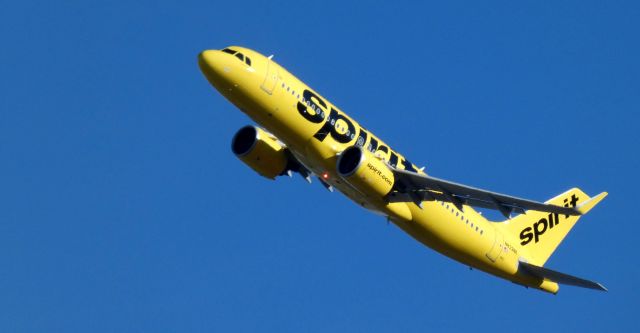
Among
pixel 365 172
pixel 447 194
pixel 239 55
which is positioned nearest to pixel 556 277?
pixel 447 194

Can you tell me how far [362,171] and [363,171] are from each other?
57 millimetres

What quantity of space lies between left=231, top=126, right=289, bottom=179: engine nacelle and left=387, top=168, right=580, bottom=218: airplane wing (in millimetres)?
6623

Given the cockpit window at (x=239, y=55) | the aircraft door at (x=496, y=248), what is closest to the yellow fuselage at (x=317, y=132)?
the cockpit window at (x=239, y=55)

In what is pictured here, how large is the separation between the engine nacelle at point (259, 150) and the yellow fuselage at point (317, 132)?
3167mm

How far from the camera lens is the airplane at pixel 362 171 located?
51.4 metres

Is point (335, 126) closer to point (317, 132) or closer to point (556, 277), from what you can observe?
point (317, 132)

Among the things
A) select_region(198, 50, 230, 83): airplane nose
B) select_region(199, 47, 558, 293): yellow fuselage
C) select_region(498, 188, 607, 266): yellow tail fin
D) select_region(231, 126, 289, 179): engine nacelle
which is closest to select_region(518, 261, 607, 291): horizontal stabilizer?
select_region(498, 188, 607, 266): yellow tail fin

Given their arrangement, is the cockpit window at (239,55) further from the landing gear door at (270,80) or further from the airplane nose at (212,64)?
the landing gear door at (270,80)

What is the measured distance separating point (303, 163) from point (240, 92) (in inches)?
222

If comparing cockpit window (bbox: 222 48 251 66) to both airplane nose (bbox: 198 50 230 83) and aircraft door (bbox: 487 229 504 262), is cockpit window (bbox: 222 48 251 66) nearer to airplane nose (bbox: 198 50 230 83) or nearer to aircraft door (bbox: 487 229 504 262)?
airplane nose (bbox: 198 50 230 83)

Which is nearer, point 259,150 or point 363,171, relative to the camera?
point 363,171

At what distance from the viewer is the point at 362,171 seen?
52.2 m

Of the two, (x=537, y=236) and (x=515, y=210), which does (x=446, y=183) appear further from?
(x=537, y=236)

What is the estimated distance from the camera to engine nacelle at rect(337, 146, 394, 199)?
172 ft
